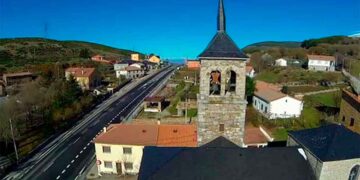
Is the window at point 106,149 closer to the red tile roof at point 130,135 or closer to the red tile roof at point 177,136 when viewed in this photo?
the red tile roof at point 130,135

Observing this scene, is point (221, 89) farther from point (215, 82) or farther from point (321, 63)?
point (321, 63)

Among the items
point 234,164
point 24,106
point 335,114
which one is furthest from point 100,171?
point 335,114

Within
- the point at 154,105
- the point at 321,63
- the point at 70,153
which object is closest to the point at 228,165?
the point at 70,153

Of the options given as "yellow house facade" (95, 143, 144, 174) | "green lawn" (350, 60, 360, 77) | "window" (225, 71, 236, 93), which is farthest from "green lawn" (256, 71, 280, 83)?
"window" (225, 71, 236, 93)

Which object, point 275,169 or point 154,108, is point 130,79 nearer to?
point 154,108

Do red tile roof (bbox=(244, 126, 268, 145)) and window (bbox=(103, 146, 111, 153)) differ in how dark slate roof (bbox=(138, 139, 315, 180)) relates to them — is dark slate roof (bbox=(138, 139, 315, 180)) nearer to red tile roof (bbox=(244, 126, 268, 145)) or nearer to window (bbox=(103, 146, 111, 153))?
window (bbox=(103, 146, 111, 153))

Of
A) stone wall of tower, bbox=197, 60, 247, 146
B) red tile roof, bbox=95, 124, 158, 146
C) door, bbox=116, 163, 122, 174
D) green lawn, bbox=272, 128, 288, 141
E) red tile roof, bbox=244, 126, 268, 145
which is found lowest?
door, bbox=116, 163, 122, 174
